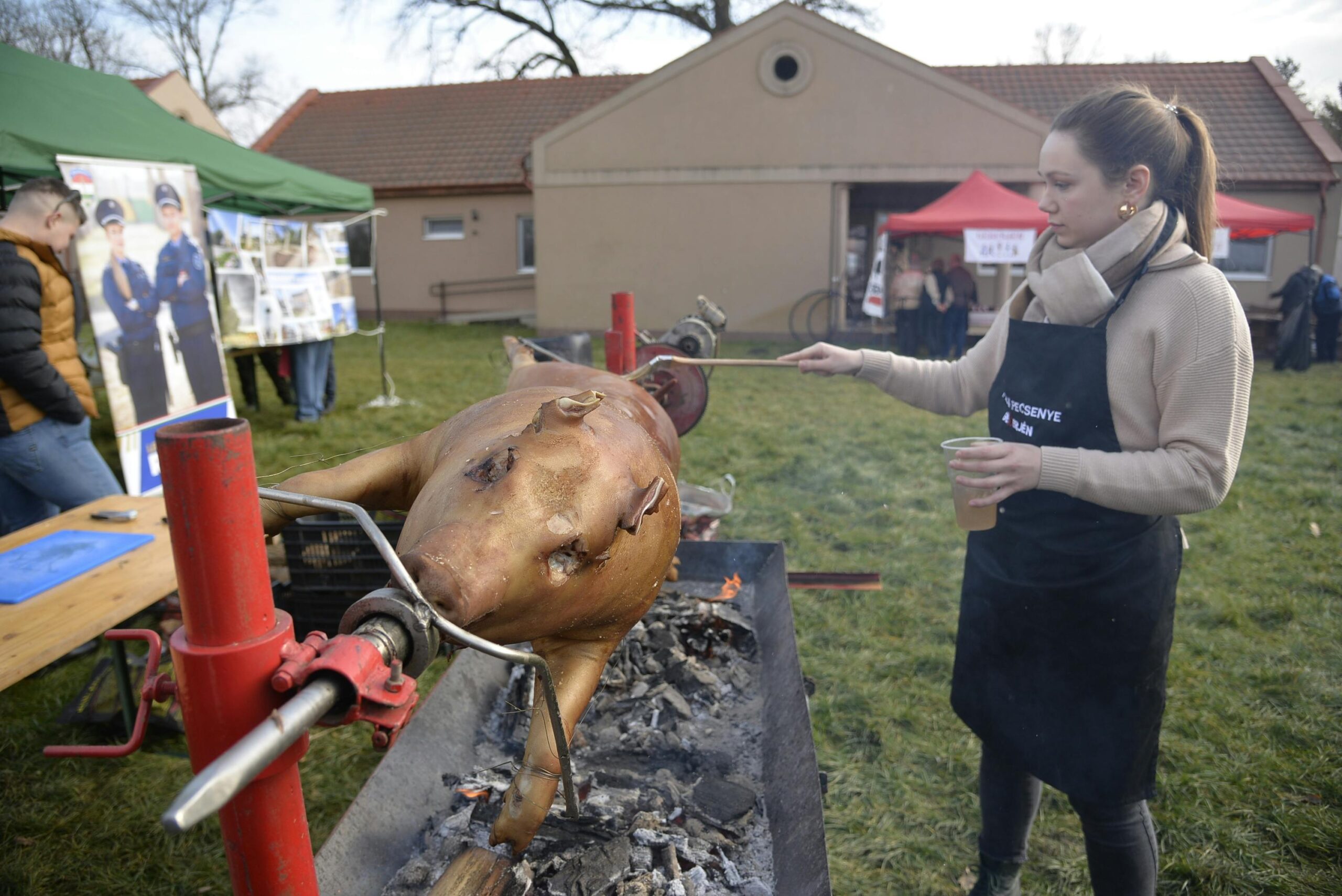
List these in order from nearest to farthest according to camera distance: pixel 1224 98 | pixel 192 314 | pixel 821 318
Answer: pixel 192 314 < pixel 821 318 < pixel 1224 98

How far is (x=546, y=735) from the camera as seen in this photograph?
64.6 inches

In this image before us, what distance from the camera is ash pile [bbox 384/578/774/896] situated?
1.83m

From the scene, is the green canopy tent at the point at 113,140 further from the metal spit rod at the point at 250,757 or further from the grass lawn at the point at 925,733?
the metal spit rod at the point at 250,757

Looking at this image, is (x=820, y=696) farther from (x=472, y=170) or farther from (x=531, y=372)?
(x=472, y=170)

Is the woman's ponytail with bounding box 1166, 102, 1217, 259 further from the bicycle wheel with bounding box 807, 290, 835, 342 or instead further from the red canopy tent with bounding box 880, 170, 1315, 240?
the bicycle wheel with bounding box 807, 290, 835, 342

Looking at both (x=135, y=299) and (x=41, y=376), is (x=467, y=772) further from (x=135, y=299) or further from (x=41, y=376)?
(x=135, y=299)

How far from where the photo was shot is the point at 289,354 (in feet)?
26.9

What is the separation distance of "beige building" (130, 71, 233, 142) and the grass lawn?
571 inches

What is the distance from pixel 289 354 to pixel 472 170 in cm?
1090

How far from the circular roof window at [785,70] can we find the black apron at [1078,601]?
1258cm

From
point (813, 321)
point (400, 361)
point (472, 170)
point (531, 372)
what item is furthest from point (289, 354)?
point (472, 170)

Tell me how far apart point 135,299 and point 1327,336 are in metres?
15.2

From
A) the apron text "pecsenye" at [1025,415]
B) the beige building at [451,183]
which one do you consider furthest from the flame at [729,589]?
the beige building at [451,183]

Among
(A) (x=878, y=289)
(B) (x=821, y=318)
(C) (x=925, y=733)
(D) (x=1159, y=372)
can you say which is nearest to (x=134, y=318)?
(C) (x=925, y=733)
